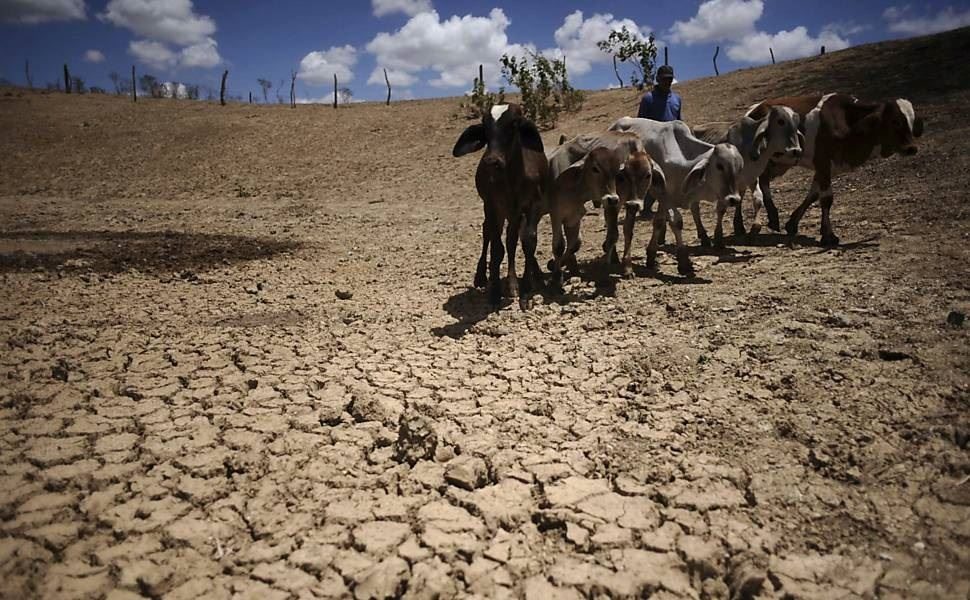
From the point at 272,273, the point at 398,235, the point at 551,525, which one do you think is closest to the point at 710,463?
the point at 551,525

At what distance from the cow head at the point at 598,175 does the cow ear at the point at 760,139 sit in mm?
2296

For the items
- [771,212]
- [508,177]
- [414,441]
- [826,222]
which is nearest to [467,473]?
[414,441]

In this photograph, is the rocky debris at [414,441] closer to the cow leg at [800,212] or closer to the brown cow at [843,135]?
the brown cow at [843,135]

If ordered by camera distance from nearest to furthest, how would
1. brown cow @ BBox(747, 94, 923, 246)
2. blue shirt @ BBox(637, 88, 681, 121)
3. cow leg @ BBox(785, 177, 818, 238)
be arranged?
brown cow @ BBox(747, 94, 923, 246)
cow leg @ BBox(785, 177, 818, 238)
blue shirt @ BBox(637, 88, 681, 121)

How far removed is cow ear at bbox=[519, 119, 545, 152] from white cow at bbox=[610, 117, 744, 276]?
4.65 ft

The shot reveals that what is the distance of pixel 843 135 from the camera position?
6.18 m

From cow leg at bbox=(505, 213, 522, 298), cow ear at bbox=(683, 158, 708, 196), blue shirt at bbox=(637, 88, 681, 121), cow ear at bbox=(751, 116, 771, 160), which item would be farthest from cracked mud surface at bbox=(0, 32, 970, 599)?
blue shirt at bbox=(637, 88, 681, 121)

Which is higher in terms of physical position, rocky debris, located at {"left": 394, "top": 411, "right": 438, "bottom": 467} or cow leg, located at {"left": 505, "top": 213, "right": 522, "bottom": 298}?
cow leg, located at {"left": 505, "top": 213, "right": 522, "bottom": 298}

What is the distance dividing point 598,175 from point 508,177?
32.2 inches

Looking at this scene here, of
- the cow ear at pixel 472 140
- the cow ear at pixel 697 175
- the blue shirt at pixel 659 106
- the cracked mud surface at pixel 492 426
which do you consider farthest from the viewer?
the blue shirt at pixel 659 106

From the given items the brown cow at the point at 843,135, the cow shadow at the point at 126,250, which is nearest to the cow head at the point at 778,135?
the brown cow at the point at 843,135

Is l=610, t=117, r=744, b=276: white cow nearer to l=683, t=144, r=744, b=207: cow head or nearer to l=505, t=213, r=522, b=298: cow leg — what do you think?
l=683, t=144, r=744, b=207: cow head

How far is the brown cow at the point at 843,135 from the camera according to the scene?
19.4 feet

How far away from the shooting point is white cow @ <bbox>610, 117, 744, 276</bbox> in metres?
5.45
